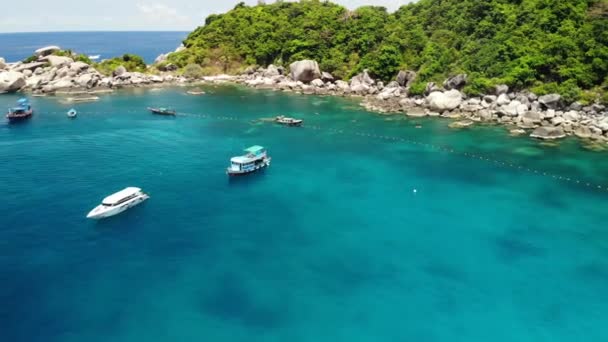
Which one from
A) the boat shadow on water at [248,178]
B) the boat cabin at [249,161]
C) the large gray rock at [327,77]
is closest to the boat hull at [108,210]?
the boat shadow on water at [248,178]

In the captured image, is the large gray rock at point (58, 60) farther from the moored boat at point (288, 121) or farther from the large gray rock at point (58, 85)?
the moored boat at point (288, 121)

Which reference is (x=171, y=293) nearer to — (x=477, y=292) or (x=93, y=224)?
(x=93, y=224)

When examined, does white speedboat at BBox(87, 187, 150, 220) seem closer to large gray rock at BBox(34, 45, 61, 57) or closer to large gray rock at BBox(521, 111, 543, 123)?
large gray rock at BBox(521, 111, 543, 123)

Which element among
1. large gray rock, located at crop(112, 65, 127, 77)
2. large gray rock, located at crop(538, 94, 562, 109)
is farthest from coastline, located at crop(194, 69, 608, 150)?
large gray rock, located at crop(112, 65, 127, 77)

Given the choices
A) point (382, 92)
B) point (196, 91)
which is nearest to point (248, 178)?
point (382, 92)

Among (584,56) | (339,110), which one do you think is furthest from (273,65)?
(584,56)

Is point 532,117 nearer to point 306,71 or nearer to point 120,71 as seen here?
point 306,71

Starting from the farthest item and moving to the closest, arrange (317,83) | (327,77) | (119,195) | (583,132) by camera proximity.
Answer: (327,77)
(317,83)
(583,132)
(119,195)
